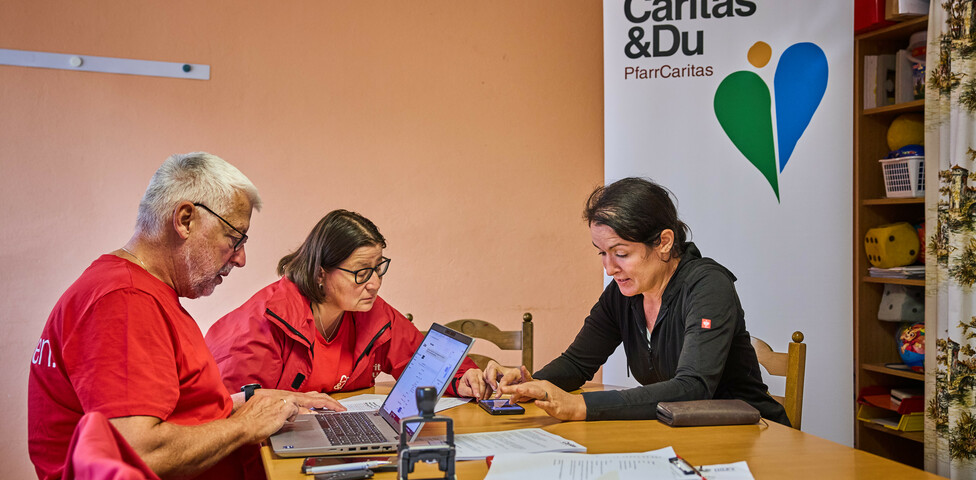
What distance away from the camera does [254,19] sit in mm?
3232

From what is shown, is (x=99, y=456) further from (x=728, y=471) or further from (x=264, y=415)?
(x=728, y=471)

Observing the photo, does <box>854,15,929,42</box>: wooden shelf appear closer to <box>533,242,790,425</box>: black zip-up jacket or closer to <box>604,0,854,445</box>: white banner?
<box>604,0,854,445</box>: white banner

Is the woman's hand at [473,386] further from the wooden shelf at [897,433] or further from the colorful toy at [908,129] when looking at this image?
the colorful toy at [908,129]

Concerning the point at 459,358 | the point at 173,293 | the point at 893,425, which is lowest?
the point at 893,425

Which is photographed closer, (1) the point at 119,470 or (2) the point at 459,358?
(1) the point at 119,470

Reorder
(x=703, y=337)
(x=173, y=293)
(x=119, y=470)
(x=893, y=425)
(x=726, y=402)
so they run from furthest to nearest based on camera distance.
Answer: (x=893, y=425), (x=703, y=337), (x=726, y=402), (x=173, y=293), (x=119, y=470)

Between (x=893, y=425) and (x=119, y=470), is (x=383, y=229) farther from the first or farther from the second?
(x=119, y=470)

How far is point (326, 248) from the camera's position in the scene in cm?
233

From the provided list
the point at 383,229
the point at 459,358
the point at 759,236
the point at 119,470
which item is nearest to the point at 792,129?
the point at 759,236

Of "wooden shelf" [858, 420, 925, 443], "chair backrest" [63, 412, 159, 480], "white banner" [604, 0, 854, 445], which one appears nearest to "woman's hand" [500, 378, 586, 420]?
"chair backrest" [63, 412, 159, 480]

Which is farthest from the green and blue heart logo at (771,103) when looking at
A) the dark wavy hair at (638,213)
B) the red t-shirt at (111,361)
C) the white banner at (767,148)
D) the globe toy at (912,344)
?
the red t-shirt at (111,361)

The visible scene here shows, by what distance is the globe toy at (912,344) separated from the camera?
3.30m

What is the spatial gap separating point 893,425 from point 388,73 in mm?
2787

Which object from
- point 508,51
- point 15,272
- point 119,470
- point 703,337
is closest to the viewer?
point 119,470
